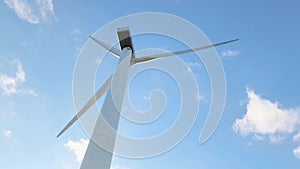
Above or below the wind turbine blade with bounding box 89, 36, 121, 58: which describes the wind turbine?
below

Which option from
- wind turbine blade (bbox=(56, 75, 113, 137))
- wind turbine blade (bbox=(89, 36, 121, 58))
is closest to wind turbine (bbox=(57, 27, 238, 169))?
wind turbine blade (bbox=(56, 75, 113, 137))

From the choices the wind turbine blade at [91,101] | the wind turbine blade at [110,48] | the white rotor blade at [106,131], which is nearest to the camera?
the white rotor blade at [106,131]

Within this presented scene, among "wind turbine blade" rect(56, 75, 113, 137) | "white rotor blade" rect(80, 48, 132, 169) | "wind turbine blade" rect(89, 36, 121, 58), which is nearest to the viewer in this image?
"white rotor blade" rect(80, 48, 132, 169)

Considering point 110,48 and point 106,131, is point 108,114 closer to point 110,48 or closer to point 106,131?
point 106,131

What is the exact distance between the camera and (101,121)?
1457 cm

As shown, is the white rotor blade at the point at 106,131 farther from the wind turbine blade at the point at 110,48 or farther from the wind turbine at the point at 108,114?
the wind turbine blade at the point at 110,48

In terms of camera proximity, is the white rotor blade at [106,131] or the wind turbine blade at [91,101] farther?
the wind turbine blade at [91,101]

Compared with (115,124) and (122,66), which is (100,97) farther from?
(115,124)

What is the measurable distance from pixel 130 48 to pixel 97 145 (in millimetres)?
9852

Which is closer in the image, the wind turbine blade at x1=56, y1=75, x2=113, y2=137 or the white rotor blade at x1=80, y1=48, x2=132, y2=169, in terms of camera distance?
the white rotor blade at x1=80, y1=48, x2=132, y2=169

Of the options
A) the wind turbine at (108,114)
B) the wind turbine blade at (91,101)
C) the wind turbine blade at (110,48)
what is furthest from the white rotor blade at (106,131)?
the wind turbine blade at (110,48)

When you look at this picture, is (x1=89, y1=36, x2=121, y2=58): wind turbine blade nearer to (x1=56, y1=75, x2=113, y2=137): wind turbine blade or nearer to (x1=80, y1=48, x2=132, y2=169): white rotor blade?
(x1=56, y1=75, x2=113, y2=137): wind turbine blade

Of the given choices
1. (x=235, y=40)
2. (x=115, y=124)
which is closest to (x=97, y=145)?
(x=115, y=124)

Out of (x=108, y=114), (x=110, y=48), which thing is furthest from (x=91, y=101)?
(x=110, y=48)
